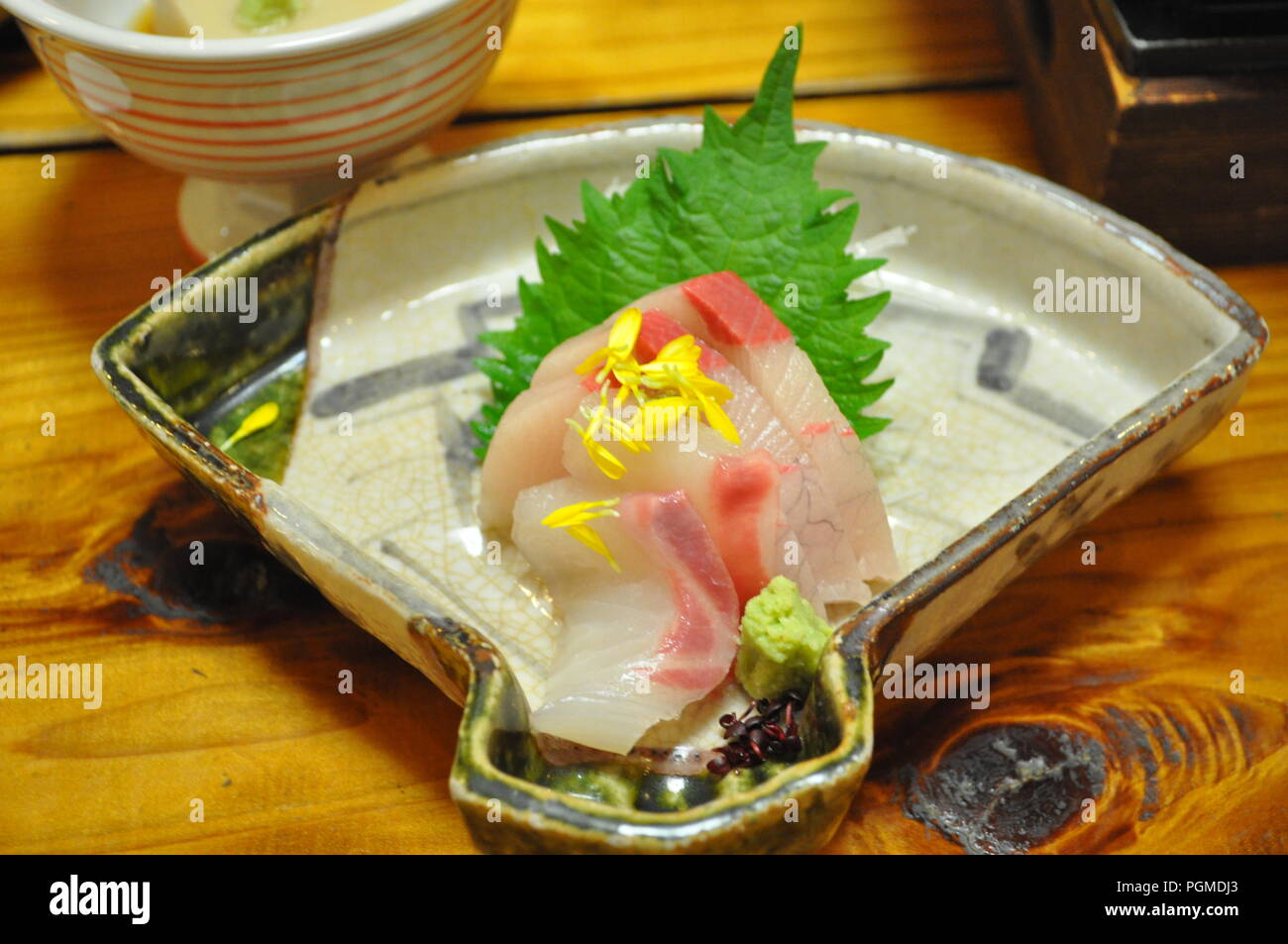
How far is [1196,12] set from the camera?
1.93m

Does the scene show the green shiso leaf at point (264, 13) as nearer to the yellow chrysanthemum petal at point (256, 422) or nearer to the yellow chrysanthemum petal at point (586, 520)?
the yellow chrysanthemum petal at point (256, 422)

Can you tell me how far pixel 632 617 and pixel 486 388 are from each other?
1.82 ft

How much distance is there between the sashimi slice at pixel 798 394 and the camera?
158cm

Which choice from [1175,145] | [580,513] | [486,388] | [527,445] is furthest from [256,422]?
[1175,145]

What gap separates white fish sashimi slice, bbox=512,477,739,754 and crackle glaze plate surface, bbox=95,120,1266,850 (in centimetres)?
6

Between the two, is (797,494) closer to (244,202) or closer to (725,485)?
(725,485)

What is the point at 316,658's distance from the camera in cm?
160

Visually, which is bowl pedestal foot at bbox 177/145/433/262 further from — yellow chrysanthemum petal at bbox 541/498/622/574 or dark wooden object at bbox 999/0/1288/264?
dark wooden object at bbox 999/0/1288/264

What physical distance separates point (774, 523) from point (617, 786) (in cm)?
36

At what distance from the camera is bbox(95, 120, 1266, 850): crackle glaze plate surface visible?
4.55 ft

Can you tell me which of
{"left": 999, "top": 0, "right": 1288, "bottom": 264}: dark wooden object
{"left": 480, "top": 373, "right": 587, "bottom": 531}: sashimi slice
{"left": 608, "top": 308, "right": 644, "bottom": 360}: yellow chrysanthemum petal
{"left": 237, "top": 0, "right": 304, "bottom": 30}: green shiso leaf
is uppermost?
{"left": 237, "top": 0, "right": 304, "bottom": 30}: green shiso leaf

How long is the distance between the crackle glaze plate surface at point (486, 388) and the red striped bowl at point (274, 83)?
0.10 metres

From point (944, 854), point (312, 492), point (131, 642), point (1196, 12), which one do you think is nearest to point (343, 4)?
point (312, 492)

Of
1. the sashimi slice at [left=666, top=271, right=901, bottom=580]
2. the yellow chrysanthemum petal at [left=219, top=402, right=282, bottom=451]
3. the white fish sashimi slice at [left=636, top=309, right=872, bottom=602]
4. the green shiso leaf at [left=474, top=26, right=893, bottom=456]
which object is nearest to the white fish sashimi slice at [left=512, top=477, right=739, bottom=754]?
the white fish sashimi slice at [left=636, top=309, right=872, bottom=602]
